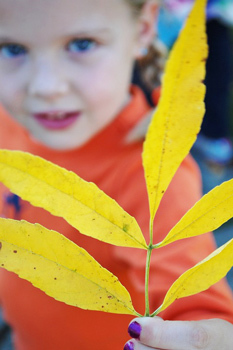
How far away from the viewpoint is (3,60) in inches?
23.5

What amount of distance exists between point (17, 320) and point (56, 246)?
0.50 metres

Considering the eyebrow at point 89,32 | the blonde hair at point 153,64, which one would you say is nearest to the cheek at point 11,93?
the eyebrow at point 89,32

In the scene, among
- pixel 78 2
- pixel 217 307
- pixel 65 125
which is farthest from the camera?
pixel 65 125

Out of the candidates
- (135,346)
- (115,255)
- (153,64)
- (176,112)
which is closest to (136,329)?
(135,346)

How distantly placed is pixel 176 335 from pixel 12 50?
45 cm

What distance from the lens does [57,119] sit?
0.62 m

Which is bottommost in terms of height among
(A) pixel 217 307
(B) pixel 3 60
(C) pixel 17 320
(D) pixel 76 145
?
(C) pixel 17 320

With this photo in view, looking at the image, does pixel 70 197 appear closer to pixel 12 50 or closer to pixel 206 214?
pixel 206 214

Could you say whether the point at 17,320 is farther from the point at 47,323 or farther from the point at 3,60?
the point at 3,60

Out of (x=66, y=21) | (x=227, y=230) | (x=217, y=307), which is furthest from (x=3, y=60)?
(x=227, y=230)

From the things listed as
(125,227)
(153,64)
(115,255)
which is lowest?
(115,255)

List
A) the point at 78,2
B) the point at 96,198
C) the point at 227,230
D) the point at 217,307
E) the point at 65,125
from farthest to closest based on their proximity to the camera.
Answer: the point at 227,230
the point at 65,125
the point at 78,2
the point at 217,307
the point at 96,198

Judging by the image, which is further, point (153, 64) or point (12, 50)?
point (153, 64)

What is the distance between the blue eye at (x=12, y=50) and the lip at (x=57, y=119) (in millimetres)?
85
